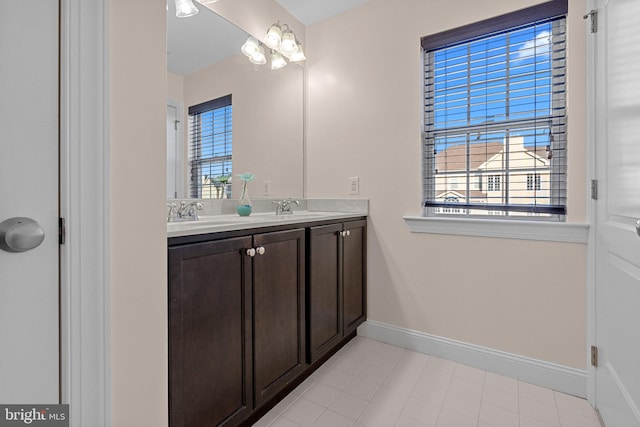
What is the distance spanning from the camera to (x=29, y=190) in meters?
0.63

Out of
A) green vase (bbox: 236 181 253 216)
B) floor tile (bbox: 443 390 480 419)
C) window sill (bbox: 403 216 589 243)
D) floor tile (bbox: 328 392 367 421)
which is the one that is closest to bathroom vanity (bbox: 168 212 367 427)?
floor tile (bbox: 328 392 367 421)

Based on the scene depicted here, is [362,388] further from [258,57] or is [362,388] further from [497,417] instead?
[258,57]

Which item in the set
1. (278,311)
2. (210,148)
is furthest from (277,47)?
(278,311)

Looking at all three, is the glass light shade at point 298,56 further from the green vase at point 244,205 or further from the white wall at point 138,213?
the white wall at point 138,213

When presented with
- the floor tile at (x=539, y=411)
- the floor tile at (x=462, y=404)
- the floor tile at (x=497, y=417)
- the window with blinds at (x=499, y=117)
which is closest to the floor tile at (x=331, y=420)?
the floor tile at (x=462, y=404)

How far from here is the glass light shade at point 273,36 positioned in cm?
214

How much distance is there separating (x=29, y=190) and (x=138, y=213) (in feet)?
0.70

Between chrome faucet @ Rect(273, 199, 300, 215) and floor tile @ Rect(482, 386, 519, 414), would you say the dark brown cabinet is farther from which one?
floor tile @ Rect(482, 386, 519, 414)

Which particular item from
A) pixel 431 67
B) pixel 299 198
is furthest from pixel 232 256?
pixel 431 67

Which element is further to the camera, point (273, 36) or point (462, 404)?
point (273, 36)

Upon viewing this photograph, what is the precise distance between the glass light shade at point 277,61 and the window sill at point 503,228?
1412 mm

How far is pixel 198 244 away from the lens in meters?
1.08

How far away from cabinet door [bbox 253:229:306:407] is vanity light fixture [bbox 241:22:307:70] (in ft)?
4.31

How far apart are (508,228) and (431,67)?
1.13 meters
